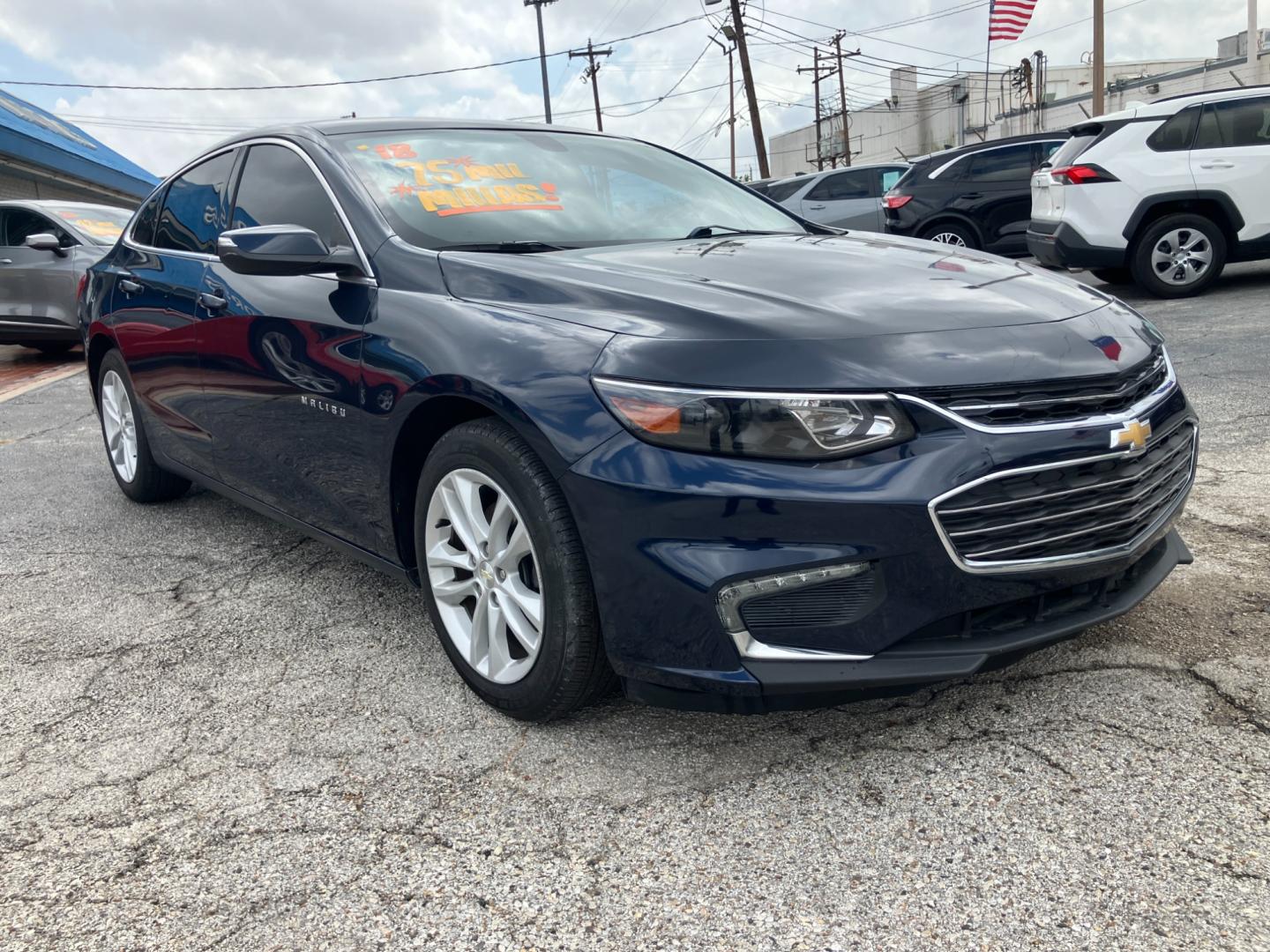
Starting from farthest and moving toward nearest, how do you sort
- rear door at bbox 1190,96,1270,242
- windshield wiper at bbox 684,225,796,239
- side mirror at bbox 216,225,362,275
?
rear door at bbox 1190,96,1270,242 → windshield wiper at bbox 684,225,796,239 → side mirror at bbox 216,225,362,275

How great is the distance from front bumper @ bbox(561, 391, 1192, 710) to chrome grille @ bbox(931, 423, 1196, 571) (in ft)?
0.08

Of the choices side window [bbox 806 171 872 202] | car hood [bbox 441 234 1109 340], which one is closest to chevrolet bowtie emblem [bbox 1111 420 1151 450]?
car hood [bbox 441 234 1109 340]

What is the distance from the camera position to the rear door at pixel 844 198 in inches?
587

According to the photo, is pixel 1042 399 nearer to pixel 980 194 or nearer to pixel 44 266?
pixel 44 266

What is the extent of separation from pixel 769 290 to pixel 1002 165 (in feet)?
35.0

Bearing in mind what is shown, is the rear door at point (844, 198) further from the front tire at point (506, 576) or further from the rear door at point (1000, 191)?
the front tire at point (506, 576)

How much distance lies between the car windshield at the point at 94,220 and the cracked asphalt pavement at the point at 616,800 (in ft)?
26.4

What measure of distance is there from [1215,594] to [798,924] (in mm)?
1875

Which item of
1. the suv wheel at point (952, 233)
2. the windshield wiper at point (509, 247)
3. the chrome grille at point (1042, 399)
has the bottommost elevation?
the suv wheel at point (952, 233)

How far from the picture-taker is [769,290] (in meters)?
2.47

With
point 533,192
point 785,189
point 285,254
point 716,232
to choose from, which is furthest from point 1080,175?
point 285,254

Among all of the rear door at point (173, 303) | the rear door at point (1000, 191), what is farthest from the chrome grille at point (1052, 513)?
the rear door at point (1000, 191)

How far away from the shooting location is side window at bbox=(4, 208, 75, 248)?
10.6 meters

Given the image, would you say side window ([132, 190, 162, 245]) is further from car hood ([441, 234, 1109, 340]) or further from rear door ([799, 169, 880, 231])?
rear door ([799, 169, 880, 231])
